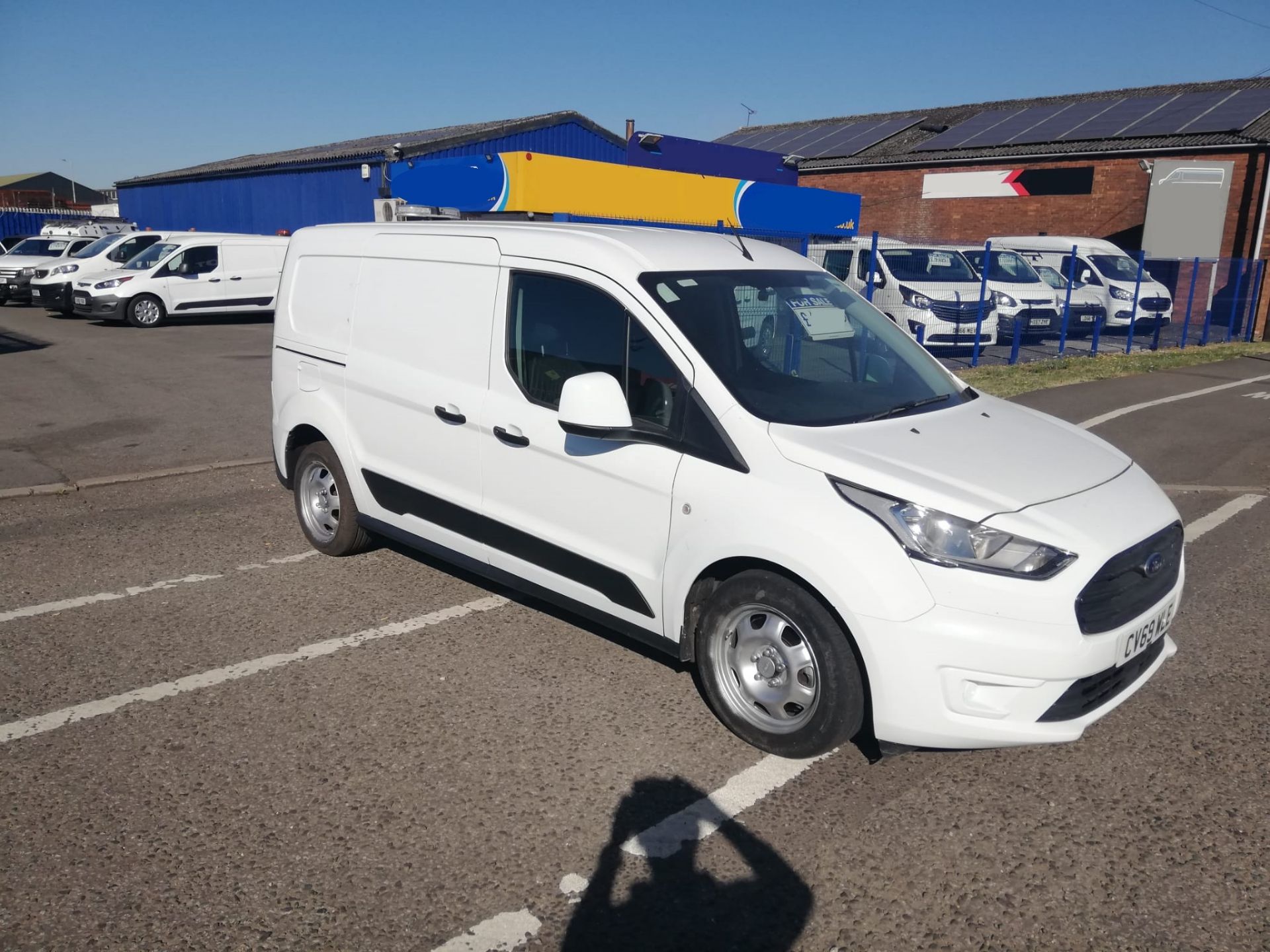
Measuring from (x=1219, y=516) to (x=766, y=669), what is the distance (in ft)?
16.8

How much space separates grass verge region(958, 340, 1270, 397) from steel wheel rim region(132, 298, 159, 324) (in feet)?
49.0

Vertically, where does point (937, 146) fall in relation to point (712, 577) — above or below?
above

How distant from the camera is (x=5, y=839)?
3.13m

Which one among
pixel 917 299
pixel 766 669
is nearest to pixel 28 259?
pixel 917 299

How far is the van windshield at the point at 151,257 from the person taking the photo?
770 inches

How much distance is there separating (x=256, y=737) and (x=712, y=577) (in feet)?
6.01

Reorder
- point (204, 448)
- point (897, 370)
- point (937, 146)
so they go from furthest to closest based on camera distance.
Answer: point (937, 146)
point (204, 448)
point (897, 370)

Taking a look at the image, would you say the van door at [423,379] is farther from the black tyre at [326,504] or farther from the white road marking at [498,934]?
the white road marking at [498,934]

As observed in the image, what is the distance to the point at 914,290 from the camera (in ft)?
47.2

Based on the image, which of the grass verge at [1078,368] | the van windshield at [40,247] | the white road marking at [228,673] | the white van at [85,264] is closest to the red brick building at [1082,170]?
the grass verge at [1078,368]

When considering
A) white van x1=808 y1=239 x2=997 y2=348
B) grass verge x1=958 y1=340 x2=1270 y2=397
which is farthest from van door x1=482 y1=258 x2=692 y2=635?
white van x1=808 y1=239 x2=997 y2=348

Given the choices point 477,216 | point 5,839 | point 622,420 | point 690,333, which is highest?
point 477,216

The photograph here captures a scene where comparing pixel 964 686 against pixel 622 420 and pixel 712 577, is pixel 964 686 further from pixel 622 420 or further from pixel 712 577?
pixel 622 420

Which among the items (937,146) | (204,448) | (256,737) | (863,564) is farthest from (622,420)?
(937,146)
